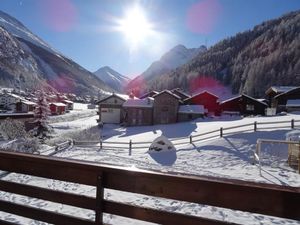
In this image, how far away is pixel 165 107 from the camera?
47.8 metres

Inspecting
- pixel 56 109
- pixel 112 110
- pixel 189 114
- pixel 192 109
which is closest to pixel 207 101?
pixel 192 109

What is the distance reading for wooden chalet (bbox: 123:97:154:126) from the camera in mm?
48625

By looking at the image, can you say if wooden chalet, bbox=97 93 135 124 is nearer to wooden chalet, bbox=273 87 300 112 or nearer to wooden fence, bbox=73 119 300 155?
wooden fence, bbox=73 119 300 155

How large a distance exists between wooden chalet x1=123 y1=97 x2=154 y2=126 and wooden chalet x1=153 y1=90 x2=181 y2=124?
98cm

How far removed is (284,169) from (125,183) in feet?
52.6

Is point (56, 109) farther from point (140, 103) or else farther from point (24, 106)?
point (140, 103)

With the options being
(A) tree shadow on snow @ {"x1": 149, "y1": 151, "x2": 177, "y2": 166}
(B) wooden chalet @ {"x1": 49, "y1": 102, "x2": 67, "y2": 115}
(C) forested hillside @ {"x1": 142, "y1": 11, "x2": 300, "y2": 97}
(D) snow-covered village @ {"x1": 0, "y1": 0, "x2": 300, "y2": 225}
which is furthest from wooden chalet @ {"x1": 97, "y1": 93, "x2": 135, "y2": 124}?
(C) forested hillside @ {"x1": 142, "y1": 11, "x2": 300, "y2": 97}

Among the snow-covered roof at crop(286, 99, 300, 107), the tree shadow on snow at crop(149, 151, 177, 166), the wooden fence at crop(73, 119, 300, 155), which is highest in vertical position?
the snow-covered roof at crop(286, 99, 300, 107)

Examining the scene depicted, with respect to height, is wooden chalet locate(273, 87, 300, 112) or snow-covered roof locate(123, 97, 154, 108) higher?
wooden chalet locate(273, 87, 300, 112)

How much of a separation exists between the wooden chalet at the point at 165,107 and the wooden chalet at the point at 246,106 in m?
12.2

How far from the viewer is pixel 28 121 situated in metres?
40.8

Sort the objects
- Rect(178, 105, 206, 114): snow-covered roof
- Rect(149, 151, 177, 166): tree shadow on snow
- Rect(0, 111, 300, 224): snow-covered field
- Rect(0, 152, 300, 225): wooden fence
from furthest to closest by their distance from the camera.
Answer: Rect(178, 105, 206, 114): snow-covered roof → Rect(149, 151, 177, 166): tree shadow on snow → Rect(0, 111, 300, 224): snow-covered field → Rect(0, 152, 300, 225): wooden fence

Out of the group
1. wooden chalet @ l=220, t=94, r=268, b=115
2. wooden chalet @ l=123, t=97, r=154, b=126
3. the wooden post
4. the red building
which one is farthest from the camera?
Result: the red building

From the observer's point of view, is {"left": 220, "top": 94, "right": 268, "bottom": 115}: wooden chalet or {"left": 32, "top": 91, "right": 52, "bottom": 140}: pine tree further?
{"left": 220, "top": 94, "right": 268, "bottom": 115}: wooden chalet
